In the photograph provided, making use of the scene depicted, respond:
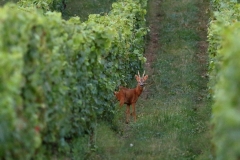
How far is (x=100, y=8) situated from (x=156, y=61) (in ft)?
27.4

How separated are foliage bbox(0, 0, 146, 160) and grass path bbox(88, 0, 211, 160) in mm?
928

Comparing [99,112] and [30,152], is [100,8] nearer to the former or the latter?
[99,112]

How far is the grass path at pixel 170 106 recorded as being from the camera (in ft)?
38.4

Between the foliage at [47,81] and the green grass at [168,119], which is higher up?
the foliage at [47,81]

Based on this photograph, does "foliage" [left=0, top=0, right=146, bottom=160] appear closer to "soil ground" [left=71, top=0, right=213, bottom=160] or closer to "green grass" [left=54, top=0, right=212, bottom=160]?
"green grass" [left=54, top=0, right=212, bottom=160]

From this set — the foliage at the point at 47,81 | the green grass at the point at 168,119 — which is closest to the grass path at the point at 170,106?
the green grass at the point at 168,119

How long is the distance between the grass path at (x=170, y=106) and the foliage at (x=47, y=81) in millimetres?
928

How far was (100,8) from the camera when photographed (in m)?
27.9

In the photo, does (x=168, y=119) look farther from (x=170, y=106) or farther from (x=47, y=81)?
(x=47, y=81)

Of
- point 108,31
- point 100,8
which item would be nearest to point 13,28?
point 108,31

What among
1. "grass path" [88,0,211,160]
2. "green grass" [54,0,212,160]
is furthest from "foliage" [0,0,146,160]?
"grass path" [88,0,211,160]

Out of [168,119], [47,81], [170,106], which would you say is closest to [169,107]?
[170,106]

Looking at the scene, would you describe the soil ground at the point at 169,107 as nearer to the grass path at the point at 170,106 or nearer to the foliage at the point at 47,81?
the grass path at the point at 170,106

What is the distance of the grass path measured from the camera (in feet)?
38.4
